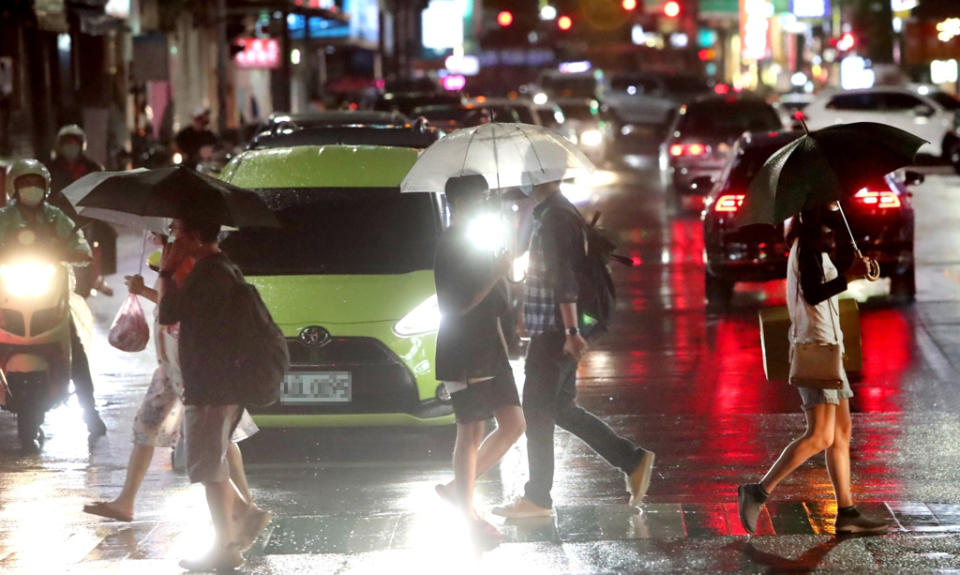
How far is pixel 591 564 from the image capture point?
7.14 m

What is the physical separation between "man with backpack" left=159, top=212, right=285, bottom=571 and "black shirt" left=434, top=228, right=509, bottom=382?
0.74 m

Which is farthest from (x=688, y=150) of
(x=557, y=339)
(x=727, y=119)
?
(x=557, y=339)

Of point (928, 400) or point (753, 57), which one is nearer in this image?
point (928, 400)

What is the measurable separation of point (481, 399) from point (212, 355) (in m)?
1.19

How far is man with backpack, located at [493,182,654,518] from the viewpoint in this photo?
7727 mm

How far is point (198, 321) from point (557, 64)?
67319 mm

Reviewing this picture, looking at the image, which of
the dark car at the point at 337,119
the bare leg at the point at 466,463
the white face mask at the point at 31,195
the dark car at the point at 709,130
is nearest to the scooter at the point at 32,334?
the white face mask at the point at 31,195

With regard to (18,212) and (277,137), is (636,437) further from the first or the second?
(277,137)

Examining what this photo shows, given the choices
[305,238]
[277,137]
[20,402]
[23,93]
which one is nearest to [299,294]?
[305,238]

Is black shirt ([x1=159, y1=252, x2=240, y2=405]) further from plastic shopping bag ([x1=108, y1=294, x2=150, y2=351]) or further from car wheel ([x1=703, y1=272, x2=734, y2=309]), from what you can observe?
car wheel ([x1=703, y1=272, x2=734, y2=309])

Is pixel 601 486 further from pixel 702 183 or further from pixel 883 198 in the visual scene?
pixel 702 183

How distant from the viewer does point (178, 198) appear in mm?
7250

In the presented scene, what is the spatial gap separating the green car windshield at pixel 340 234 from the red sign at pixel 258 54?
39.8m

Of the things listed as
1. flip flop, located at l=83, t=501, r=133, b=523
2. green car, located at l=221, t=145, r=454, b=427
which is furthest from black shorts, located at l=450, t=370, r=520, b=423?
green car, located at l=221, t=145, r=454, b=427
